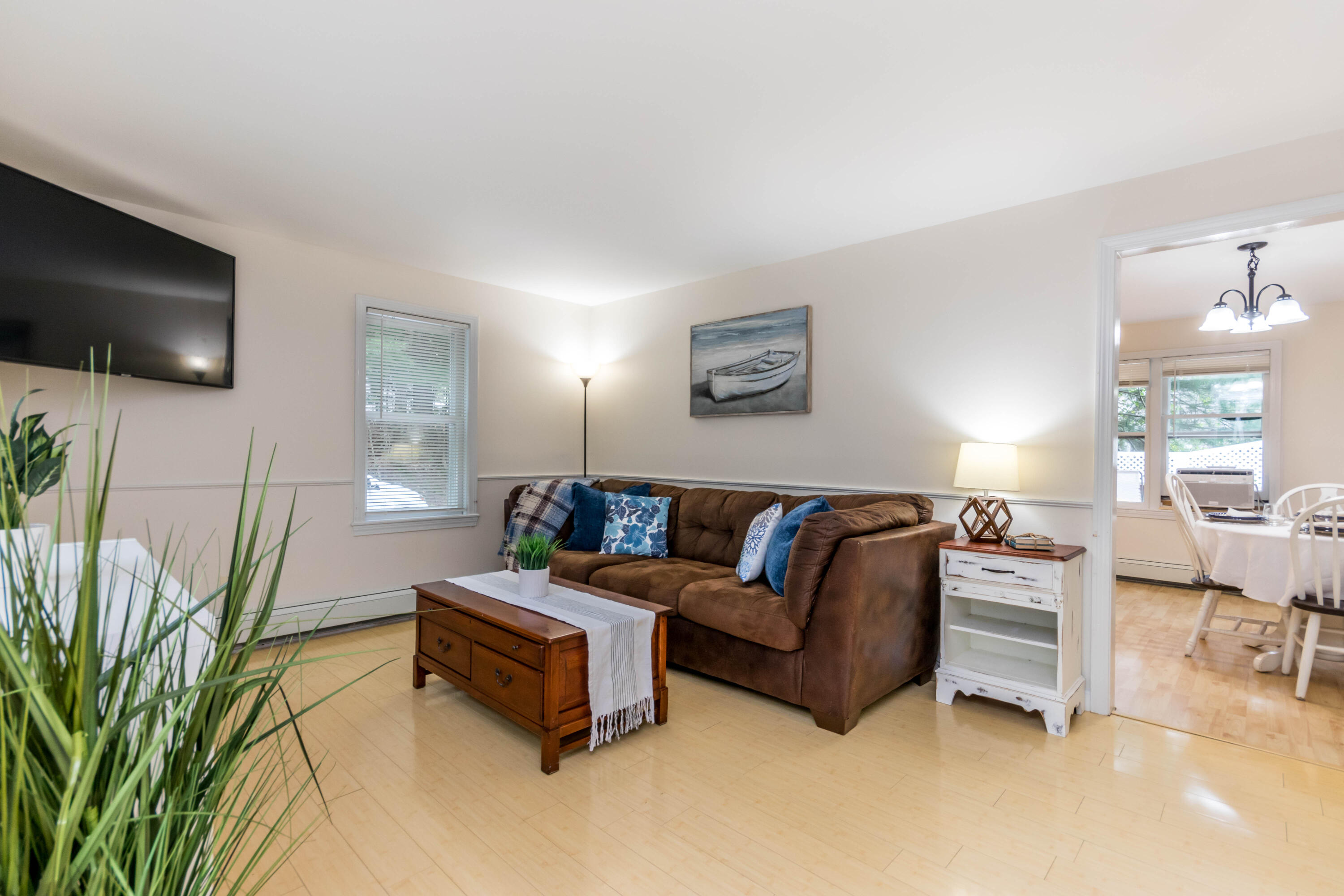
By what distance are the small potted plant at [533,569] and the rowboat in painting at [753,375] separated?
1.90m

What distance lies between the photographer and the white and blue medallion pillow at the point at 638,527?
3.97 m

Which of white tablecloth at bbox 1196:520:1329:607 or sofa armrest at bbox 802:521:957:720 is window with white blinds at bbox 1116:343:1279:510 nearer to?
white tablecloth at bbox 1196:520:1329:607

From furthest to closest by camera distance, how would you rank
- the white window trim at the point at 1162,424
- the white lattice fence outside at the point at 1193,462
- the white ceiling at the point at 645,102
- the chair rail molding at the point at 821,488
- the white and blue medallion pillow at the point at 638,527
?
the white lattice fence outside at the point at 1193,462
the white window trim at the point at 1162,424
the white and blue medallion pillow at the point at 638,527
the chair rail molding at the point at 821,488
the white ceiling at the point at 645,102

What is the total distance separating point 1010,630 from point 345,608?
3.61 meters

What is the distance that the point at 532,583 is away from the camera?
2859 millimetres

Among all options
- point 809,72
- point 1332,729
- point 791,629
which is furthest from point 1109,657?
point 809,72

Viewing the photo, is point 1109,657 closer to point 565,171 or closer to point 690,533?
point 690,533

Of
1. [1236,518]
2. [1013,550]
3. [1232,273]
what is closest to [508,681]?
[1013,550]

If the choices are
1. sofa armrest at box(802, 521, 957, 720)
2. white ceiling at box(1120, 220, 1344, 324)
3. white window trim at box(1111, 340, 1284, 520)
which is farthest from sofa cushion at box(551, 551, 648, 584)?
white window trim at box(1111, 340, 1284, 520)

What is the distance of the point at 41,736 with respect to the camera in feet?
1.47

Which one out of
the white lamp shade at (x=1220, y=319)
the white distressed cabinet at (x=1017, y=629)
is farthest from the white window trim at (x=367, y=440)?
the white lamp shade at (x=1220, y=319)

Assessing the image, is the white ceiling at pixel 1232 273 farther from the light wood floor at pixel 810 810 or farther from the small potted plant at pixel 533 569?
the small potted plant at pixel 533 569

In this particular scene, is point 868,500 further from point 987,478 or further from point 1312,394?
point 1312,394

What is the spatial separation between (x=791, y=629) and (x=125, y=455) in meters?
3.35
